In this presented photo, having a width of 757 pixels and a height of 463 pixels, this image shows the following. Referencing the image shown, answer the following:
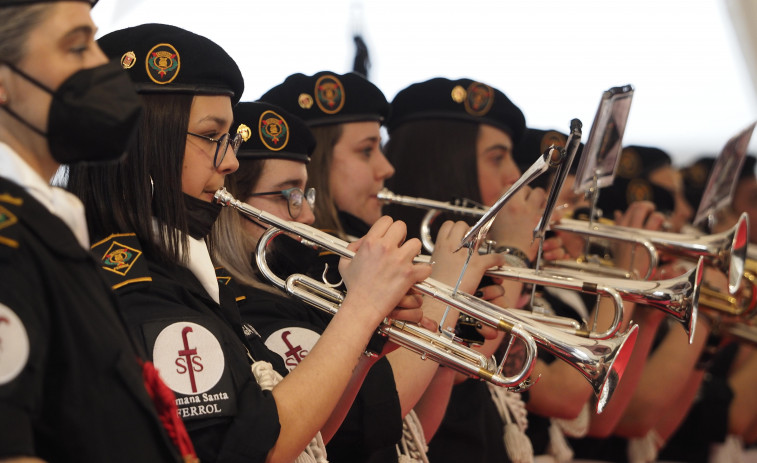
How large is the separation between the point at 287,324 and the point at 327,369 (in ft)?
1.83

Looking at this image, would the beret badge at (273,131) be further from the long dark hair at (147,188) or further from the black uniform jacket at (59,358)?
the black uniform jacket at (59,358)

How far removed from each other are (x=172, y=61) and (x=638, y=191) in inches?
131

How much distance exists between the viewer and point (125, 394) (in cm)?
124

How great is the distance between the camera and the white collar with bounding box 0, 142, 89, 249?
1204mm

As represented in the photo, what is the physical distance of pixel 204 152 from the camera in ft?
6.53

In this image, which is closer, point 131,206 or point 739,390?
point 131,206

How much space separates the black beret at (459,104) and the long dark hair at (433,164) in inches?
1.4

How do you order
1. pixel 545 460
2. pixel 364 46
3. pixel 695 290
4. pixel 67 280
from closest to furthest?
pixel 67 280, pixel 695 290, pixel 545 460, pixel 364 46

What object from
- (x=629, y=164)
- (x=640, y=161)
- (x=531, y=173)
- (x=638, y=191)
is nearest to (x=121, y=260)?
(x=531, y=173)

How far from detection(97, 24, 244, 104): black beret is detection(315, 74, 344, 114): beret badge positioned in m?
0.89

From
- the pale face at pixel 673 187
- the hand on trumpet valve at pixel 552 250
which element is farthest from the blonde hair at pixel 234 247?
the pale face at pixel 673 187

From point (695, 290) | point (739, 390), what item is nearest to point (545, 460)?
point (695, 290)

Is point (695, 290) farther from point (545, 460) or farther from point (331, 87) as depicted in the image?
point (331, 87)

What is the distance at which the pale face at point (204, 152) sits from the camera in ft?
6.49
